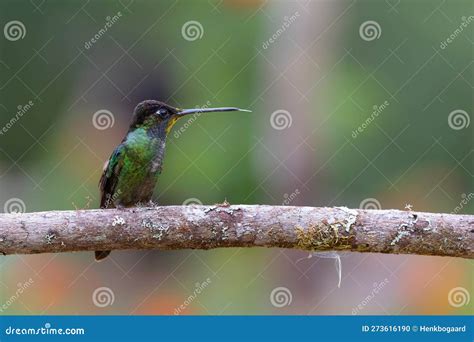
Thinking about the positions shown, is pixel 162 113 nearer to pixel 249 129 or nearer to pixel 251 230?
pixel 251 230

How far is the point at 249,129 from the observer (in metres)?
9.90

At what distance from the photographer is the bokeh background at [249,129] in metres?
9.20

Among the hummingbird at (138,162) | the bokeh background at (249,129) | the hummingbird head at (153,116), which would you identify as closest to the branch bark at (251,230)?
the hummingbird at (138,162)

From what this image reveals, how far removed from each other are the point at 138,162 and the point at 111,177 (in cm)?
21

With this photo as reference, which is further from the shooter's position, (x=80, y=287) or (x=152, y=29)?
(x=152, y=29)

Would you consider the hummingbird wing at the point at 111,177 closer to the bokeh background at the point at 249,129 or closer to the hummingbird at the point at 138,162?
the hummingbird at the point at 138,162

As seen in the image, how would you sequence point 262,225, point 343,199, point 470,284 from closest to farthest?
point 262,225 < point 470,284 < point 343,199

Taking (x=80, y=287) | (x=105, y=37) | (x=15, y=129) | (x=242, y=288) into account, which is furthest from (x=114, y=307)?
(x=105, y=37)

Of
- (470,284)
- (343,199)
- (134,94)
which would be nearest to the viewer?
(470,284)

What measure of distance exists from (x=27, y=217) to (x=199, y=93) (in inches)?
273

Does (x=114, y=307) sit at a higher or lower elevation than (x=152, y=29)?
lower

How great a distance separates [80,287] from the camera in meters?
9.46

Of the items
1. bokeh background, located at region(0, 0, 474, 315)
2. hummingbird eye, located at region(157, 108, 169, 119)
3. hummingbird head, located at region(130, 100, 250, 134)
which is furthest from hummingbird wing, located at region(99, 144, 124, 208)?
bokeh background, located at region(0, 0, 474, 315)

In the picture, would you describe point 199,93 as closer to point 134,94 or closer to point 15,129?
point 134,94
